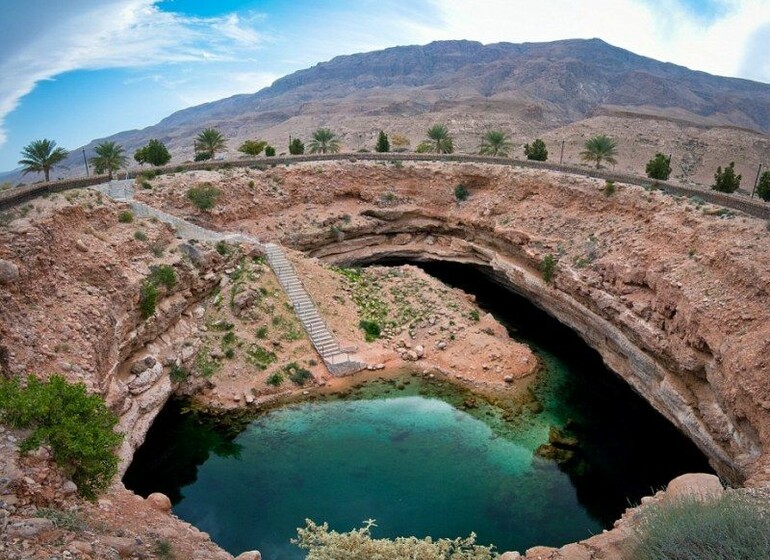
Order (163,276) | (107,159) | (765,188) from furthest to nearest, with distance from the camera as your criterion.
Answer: (107,159) < (765,188) < (163,276)

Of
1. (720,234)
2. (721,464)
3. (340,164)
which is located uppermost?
(340,164)

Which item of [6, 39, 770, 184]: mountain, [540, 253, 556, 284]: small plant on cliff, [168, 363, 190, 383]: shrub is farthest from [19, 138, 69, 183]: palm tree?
[6, 39, 770, 184]: mountain

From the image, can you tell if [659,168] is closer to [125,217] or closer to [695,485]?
[695,485]

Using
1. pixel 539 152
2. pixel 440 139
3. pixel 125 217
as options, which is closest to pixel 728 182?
pixel 539 152

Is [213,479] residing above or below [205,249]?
below

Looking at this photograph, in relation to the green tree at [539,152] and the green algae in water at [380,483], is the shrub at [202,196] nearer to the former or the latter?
the green algae in water at [380,483]

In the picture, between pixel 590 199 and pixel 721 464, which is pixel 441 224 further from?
pixel 721 464

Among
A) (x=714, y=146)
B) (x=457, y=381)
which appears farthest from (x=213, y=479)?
(x=714, y=146)
